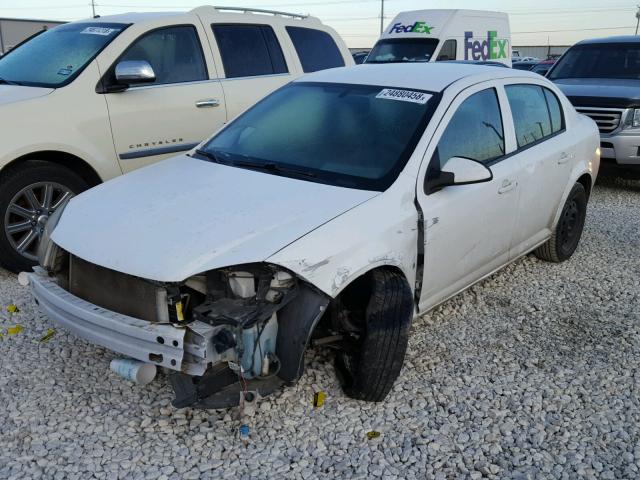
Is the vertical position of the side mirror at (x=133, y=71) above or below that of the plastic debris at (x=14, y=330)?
above

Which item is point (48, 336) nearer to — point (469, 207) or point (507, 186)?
point (469, 207)

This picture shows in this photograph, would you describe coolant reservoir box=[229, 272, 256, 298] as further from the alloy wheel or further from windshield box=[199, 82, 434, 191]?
the alloy wheel

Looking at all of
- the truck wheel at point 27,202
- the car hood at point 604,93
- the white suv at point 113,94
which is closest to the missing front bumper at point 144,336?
the truck wheel at point 27,202

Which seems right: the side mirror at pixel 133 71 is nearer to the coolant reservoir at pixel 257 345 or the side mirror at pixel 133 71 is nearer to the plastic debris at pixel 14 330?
the plastic debris at pixel 14 330

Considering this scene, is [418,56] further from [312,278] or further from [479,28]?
[312,278]

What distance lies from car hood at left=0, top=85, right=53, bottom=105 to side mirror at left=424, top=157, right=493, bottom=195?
3173mm

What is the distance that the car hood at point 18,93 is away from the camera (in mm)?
4891

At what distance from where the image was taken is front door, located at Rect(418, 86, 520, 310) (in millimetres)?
3674

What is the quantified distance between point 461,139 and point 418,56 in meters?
10.4

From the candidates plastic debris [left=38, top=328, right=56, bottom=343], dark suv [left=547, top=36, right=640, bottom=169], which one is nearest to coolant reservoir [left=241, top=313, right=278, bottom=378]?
plastic debris [left=38, top=328, right=56, bottom=343]

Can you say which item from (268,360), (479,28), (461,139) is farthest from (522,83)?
(479,28)

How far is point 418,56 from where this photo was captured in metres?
13.7

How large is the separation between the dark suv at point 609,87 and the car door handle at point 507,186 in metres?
4.77

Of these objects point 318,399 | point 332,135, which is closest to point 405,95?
point 332,135
